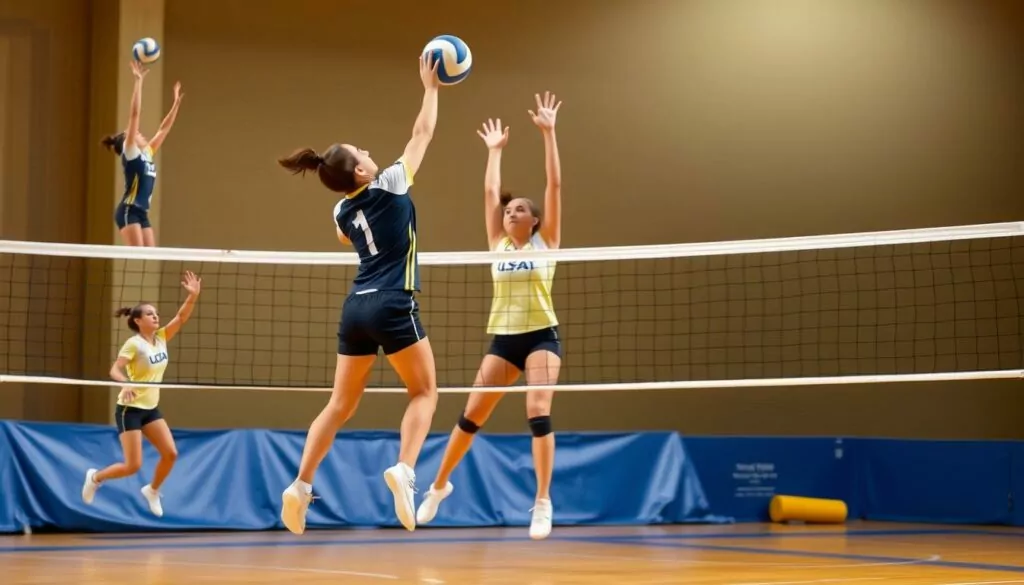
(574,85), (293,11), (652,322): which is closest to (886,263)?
(652,322)

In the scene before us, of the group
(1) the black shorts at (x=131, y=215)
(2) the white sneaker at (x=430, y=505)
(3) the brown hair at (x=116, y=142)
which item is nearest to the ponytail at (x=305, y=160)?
(2) the white sneaker at (x=430, y=505)

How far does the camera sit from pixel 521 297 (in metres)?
9.02

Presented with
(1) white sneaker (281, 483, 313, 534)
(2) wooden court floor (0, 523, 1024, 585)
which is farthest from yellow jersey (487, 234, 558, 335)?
(1) white sneaker (281, 483, 313, 534)

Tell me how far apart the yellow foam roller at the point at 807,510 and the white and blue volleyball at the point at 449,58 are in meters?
8.53

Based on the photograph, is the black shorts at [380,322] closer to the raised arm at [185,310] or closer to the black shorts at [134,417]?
the black shorts at [134,417]

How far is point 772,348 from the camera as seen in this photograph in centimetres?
1720

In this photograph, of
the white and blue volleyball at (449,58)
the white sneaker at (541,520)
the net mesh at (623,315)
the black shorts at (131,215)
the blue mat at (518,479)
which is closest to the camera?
the white and blue volleyball at (449,58)

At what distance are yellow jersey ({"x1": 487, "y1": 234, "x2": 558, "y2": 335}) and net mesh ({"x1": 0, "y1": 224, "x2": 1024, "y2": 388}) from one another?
5895mm

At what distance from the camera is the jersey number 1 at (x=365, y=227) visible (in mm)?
7113

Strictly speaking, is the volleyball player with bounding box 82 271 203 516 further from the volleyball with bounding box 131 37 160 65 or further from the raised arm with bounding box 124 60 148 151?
the volleyball with bounding box 131 37 160 65

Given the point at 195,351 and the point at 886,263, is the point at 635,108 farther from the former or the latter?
the point at 195,351

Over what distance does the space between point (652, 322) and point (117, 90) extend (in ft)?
22.2

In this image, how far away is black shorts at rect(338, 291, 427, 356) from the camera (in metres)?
7.00

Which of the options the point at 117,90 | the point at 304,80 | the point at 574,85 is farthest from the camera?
the point at 574,85
